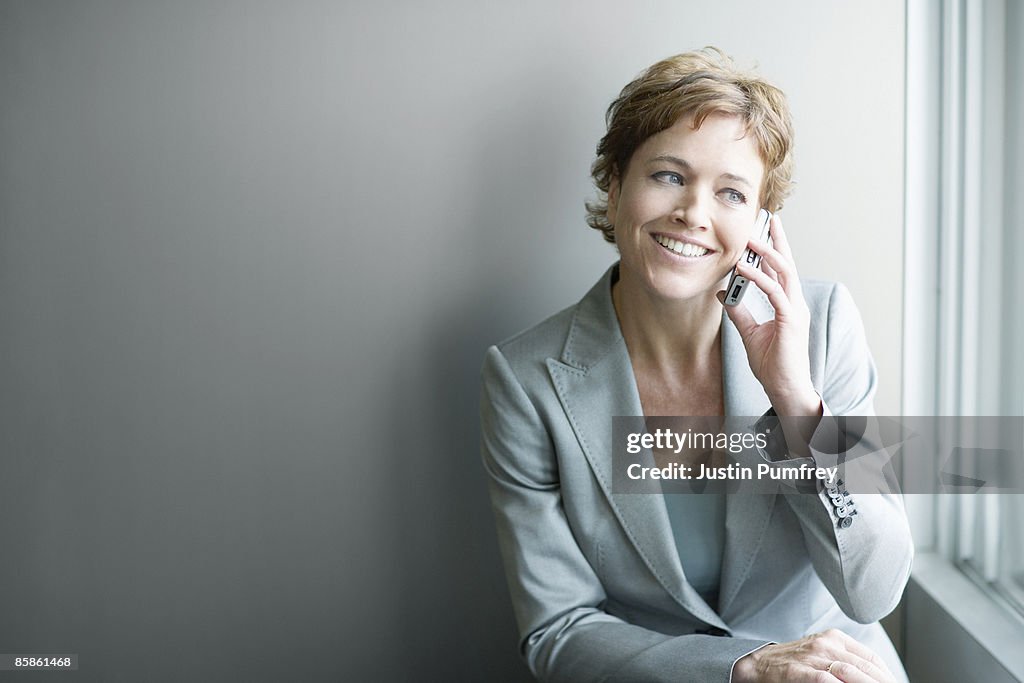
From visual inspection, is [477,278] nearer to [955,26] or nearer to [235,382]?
[235,382]

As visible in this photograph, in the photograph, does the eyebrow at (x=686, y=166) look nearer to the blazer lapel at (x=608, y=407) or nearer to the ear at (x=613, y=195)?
the ear at (x=613, y=195)

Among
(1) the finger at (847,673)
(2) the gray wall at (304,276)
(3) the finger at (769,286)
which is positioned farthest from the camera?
(2) the gray wall at (304,276)

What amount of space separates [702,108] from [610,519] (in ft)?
2.00

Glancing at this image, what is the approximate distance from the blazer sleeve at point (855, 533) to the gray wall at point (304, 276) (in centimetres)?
33

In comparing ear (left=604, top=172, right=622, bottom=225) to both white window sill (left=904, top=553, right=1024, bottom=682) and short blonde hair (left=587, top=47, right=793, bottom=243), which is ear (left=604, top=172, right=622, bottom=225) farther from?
white window sill (left=904, top=553, right=1024, bottom=682)

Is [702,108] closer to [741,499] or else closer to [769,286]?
[769,286]

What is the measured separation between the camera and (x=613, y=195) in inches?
56.2

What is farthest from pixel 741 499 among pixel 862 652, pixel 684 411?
pixel 862 652

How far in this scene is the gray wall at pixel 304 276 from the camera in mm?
1531

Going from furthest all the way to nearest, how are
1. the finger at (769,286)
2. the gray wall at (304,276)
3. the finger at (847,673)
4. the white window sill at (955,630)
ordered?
the gray wall at (304,276)
the white window sill at (955,630)
the finger at (769,286)
the finger at (847,673)

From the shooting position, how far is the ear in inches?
55.6

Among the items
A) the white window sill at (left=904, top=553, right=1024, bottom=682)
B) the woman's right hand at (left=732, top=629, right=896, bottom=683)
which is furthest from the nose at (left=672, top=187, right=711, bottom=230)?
the white window sill at (left=904, top=553, right=1024, bottom=682)

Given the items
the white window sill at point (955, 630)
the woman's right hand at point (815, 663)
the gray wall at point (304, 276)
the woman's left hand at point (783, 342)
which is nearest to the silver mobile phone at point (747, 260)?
the woman's left hand at point (783, 342)

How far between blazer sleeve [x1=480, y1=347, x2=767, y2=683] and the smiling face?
0.94 ft
